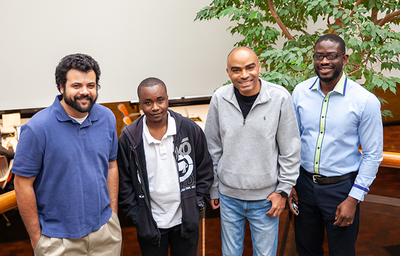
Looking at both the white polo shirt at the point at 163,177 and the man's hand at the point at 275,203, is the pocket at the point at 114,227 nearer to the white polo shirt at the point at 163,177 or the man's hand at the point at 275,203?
the white polo shirt at the point at 163,177

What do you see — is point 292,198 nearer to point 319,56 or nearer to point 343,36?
point 319,56

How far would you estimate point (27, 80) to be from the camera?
18.5ft

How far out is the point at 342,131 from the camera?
73.9 inches

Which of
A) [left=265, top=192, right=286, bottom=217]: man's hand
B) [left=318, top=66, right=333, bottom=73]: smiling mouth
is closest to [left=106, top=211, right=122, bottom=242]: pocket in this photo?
[left=265, top=192, right=286, bottom=217]: man's hand

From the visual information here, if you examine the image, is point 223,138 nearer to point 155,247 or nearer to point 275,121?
point 275,121

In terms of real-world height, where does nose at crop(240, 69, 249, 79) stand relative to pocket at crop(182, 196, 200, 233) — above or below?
above

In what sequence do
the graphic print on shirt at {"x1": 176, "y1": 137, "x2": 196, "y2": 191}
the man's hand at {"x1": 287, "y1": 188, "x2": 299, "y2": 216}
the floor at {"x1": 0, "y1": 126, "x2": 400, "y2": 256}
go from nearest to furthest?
1. the graphic print on shirt at {"x1": 176, "y1": 137, "x2": 196, "y2": 191}
2. the man's hand at {"x1": 287, "y1": 188, "x2": 299, "y2": 216}
3. the floor at {"x1": 0, "y1": 126, "x2": 400, "y2": 256}

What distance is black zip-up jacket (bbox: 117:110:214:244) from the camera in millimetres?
1764

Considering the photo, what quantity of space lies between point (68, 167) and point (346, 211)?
1471 mm

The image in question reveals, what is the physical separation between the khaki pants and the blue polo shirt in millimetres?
35

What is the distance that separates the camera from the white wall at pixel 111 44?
541cm

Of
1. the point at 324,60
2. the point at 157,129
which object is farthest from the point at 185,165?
the point at 324,60

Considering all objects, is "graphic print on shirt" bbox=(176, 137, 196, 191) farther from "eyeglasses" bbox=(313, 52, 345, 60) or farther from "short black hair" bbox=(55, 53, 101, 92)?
"eyeglasses" bbox=(313, 52, 345, 60)

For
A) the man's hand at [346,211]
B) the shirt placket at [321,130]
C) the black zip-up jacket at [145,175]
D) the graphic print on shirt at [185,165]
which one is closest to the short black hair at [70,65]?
the black zip-up jacket at [145,175]
